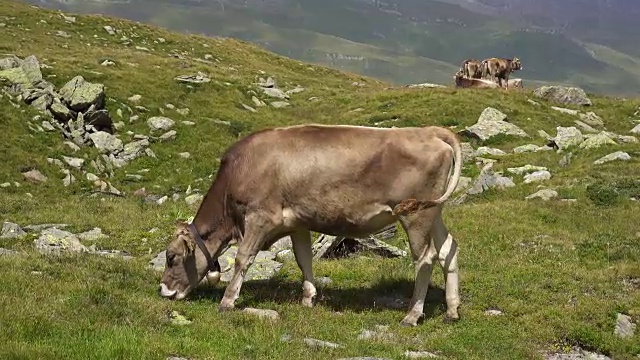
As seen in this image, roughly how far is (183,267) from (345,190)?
338cm

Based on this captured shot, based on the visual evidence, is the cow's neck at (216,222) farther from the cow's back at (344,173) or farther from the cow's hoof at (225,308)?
the cow's hoof at (225,308)

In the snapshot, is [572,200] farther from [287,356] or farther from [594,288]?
[287,356]

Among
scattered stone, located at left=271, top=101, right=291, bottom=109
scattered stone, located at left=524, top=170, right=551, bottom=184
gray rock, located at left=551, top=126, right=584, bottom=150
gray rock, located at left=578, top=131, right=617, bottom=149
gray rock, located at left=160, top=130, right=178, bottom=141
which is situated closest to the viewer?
scattered stone, located at left=524, top=170, right=551, bottom=184

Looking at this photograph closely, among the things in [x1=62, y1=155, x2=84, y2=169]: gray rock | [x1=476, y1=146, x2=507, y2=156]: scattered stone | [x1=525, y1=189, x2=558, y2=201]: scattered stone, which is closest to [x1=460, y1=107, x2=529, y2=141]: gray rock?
[x1=476, y1=146, x2=507, y2=156]: scattered stone

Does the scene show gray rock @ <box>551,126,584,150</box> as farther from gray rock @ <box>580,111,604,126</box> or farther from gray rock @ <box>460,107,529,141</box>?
gray rock @ <box>580,111,604,126</box>

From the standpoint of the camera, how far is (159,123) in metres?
34.6

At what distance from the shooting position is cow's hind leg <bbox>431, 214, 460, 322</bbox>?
1171cm

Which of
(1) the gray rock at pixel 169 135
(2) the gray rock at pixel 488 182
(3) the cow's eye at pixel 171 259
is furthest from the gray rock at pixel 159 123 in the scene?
(3) the cow's eye at pixel 171 259

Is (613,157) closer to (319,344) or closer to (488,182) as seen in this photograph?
(488,182)

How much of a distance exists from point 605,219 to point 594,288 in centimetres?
741

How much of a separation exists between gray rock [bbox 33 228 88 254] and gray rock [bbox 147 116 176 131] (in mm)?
16217

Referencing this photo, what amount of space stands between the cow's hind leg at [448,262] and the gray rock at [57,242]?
29.0 ft

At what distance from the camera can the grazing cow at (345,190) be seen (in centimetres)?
1146

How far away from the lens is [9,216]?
69.0 ft
